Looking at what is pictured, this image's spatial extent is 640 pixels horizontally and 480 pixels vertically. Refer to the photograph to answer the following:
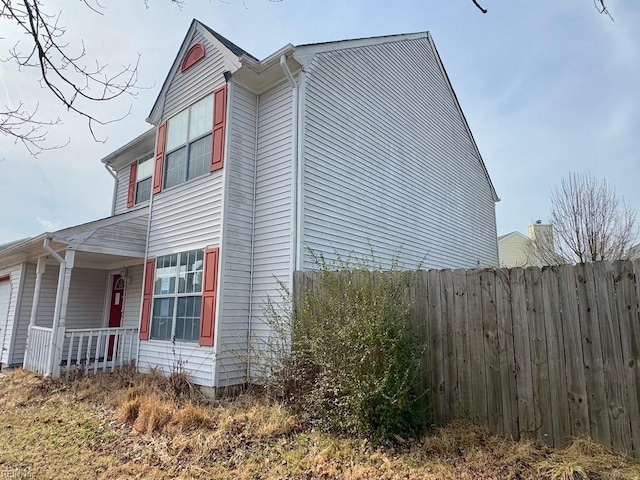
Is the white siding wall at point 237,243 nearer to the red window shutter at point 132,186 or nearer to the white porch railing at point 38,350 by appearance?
the white porch railing at point 38,350

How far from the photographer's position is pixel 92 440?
506 centimetres

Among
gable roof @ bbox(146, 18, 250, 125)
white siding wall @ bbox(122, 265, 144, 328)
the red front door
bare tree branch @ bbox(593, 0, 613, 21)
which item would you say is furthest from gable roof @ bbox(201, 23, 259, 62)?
the red front door

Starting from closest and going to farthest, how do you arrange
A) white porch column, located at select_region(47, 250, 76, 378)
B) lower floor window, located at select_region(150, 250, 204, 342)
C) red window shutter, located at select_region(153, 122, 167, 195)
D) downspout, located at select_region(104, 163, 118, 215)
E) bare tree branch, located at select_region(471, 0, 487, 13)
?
bare tree branch, located at select_region(471, 0, 487, 13)
lower floor window, located at select_region(150, 250, 204, 342)
white porch column, located at select_region(47, 250, 76, 378)
red window shutter, located at select_region(153, 122, 167, 195)
downspout, located at select_region(104, 163, 118, 215)

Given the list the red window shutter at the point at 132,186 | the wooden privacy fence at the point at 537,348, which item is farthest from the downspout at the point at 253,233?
the red window shutter at the point at 132,186

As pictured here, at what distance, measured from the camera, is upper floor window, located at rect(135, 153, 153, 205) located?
11478 mm

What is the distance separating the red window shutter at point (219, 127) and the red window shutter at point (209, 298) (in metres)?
1.77

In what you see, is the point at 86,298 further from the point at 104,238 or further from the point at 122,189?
the point at 104,238

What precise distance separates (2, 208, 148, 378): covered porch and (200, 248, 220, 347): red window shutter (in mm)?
3021

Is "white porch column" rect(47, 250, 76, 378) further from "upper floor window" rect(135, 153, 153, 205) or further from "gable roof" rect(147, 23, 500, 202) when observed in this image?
"gable roof" rect(147, 23, 500, 202)

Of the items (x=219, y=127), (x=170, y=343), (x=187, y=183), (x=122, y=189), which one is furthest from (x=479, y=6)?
(x=122, y=189)

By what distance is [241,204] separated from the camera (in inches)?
297

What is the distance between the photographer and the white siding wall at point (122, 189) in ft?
42.2

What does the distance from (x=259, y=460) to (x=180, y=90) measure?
8.24 m

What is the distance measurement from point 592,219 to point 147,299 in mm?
14719
